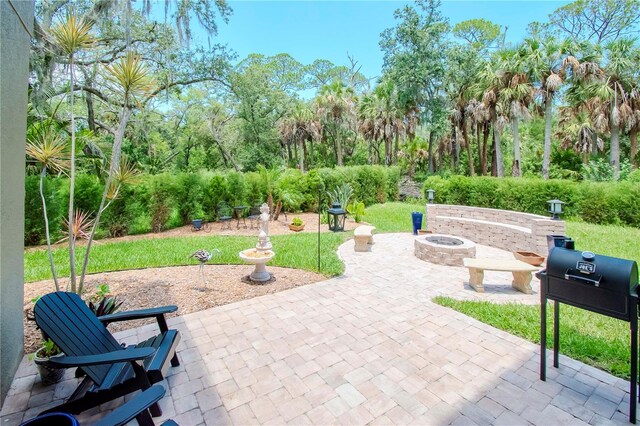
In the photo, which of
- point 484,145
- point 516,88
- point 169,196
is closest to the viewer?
point 169,196

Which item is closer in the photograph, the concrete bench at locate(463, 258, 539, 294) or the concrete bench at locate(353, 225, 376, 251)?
the concrete bench at locate(463, 258, 539, 294)

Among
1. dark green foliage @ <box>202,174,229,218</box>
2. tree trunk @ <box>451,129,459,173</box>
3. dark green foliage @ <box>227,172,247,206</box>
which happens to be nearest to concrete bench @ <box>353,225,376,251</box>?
dark green foliage @ <box>227,172,247,206</box>

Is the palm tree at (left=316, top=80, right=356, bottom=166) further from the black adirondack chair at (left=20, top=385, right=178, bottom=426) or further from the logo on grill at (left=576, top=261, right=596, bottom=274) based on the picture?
the black adirondack chair at (left=20, top=385, right=178, bottom=426)

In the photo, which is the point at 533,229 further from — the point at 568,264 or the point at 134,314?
the point at 134,314

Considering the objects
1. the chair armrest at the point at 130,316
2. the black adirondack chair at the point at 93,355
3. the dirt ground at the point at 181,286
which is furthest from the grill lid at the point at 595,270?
the dirt ground at the point at 181,286

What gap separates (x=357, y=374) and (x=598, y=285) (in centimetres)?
217

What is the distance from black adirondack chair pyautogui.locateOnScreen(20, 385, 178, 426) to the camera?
1661 mm

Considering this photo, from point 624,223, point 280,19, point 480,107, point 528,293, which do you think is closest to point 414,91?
point 480,107

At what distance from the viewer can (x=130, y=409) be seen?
5.87 feet

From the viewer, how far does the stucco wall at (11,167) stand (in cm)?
260

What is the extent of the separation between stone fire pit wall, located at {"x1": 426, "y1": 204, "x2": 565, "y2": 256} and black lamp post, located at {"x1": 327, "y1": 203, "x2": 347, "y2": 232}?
2801 mm

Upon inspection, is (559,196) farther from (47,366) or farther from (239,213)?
(47,366)

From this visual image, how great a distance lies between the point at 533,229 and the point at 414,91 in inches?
645

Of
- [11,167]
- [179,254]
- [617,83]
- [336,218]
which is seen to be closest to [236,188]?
[336,218]
